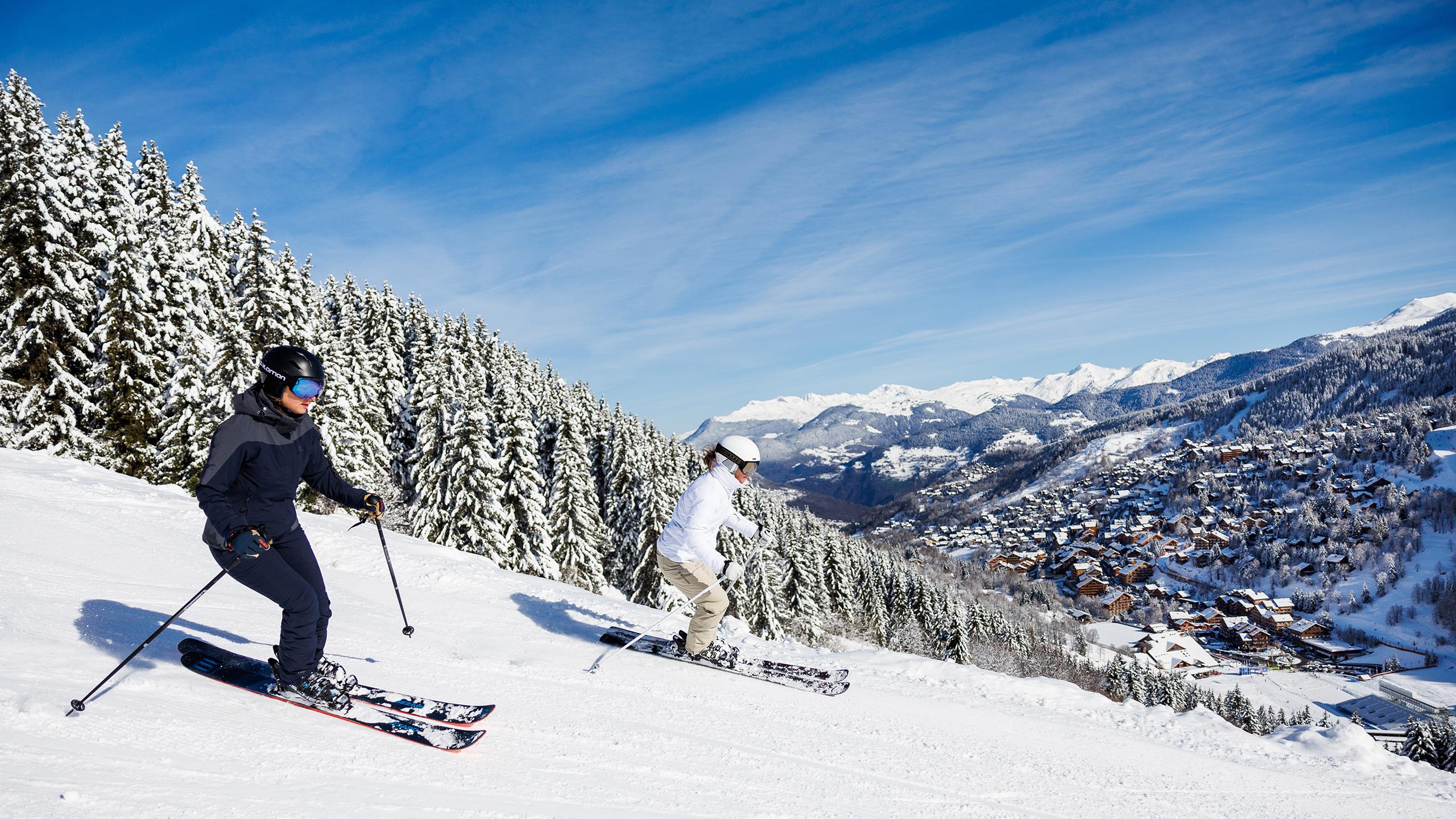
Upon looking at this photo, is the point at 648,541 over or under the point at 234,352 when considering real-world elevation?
under

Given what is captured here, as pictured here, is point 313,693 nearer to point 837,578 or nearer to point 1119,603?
point 837,578

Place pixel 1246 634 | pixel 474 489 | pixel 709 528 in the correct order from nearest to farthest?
pixel 709 528 < pixel 474 489 < pixel 1246 634

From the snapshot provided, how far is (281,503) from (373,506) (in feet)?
2.14

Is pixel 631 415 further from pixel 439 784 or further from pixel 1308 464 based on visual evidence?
pixel 1308 464

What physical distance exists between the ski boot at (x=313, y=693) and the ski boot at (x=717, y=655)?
3.68 m

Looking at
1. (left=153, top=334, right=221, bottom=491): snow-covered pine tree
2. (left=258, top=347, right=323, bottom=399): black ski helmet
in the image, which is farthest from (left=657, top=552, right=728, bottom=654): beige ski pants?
(left=153, top=334, right=221, bottom=491): snow-covered pine tree

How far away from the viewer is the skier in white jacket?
22.4 feet

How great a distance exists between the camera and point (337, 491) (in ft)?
17.1

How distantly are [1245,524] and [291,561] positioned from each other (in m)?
210

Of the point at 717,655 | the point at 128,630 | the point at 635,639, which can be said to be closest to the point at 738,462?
the point at 635,639

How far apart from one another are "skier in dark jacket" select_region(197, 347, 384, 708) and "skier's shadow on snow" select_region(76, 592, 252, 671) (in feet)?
4.28

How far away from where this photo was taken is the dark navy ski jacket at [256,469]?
4.20 meters

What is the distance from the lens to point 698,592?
715cm

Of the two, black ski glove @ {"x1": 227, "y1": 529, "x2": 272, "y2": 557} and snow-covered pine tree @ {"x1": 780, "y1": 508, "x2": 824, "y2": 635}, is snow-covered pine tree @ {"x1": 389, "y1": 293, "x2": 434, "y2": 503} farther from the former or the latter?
black ski glove @ {"x1": 227, "y1": 529, "x2": 272, "y2": 557}
